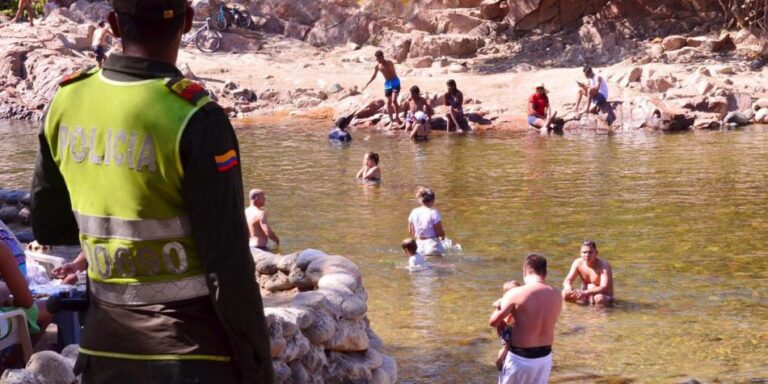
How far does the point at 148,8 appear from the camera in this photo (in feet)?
8.86

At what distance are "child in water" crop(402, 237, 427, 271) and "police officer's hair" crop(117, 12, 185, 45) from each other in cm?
920

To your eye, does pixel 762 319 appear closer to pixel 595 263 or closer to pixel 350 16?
pixel 595 263

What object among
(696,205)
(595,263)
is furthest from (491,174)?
(595,263)

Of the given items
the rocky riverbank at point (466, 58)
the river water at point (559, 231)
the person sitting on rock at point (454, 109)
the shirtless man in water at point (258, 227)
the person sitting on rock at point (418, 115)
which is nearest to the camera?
the river water at point (559, 231)

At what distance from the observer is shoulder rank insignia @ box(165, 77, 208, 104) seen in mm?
2602

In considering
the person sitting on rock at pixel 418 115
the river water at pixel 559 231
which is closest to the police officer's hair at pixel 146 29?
the river water at pixel 559 231

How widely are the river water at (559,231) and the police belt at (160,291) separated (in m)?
5.58

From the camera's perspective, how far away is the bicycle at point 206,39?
31.2 meters

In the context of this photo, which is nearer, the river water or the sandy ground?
the river water

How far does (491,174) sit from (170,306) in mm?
15682

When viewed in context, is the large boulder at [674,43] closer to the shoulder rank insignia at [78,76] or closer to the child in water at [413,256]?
the child in water at [413,256]

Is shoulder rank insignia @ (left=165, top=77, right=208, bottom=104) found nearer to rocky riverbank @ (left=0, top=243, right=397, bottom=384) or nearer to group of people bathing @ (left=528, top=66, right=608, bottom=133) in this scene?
rocky riverbank @ (left=0, top=243, right=397, bottom=384)

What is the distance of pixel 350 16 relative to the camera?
109 ft

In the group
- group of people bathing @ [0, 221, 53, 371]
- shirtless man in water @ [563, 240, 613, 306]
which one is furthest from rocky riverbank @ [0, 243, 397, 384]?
shirtless man in water @ [563, 240, 613, 306]
